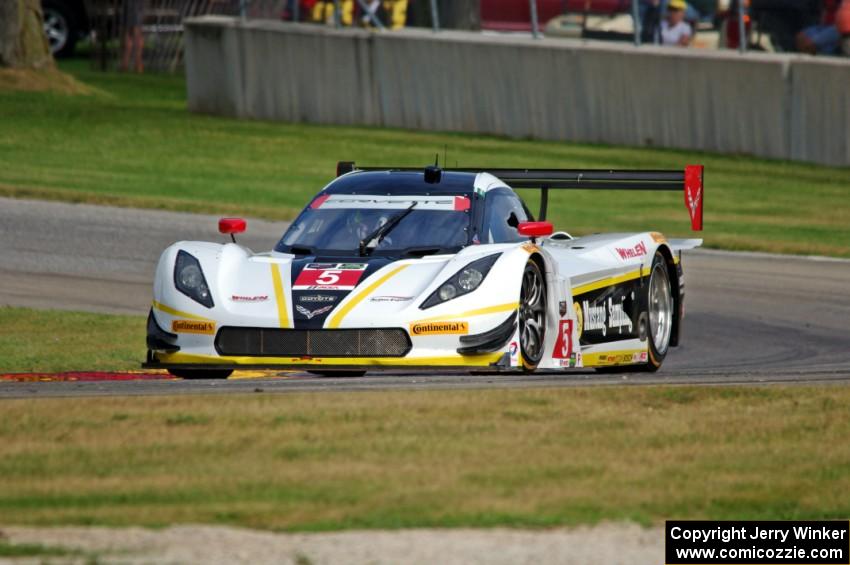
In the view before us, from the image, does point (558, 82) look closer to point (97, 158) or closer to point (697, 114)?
point (697, 114)

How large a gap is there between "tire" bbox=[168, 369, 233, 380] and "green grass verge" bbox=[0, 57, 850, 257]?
23.2ft

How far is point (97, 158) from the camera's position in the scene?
2392 cm

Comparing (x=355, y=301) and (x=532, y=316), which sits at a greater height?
(x=355, y=301)

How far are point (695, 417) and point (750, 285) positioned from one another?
7398mm

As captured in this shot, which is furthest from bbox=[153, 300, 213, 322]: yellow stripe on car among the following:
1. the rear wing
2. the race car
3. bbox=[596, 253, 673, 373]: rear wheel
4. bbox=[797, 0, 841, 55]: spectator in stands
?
bbox=[797, 0, 841, 55]: spectator in stands

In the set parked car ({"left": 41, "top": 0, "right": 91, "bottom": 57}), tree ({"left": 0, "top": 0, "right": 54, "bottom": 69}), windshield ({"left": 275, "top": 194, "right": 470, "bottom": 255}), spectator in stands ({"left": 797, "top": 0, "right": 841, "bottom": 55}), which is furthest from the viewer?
parked car ({"left": 41, "top": 0, "right": 91, "bottom": 57})

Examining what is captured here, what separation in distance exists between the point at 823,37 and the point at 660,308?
469 inches

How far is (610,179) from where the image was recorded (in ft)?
39.3

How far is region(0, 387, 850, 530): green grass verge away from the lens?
21.3 ft

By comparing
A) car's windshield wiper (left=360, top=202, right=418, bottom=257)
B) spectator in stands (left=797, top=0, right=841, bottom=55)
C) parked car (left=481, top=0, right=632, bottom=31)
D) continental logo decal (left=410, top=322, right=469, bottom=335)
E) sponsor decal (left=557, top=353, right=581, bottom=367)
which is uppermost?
parked car (left=481, top=0, right=632, bottom=31)

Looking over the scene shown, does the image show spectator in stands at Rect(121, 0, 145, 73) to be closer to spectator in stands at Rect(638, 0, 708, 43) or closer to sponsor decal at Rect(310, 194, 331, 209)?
spectator in stands at Rect(638, 0, 708, 43)

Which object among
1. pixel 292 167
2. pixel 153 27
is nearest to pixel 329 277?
pixel 292 167

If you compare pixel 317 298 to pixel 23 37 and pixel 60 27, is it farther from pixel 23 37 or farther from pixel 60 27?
pixel 60 27

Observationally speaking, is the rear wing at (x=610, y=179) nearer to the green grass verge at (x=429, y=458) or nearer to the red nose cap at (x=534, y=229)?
the red nose cap at (x=534, y=229)
